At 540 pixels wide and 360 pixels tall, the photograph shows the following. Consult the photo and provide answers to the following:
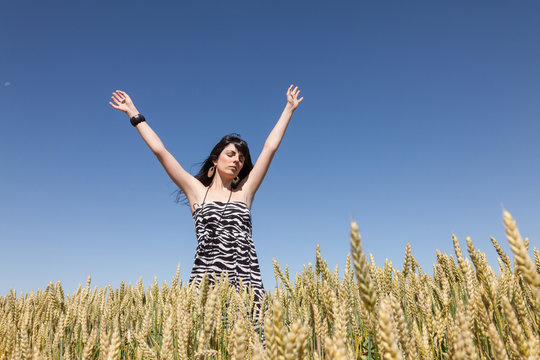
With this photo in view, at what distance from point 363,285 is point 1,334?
2446 millimetres

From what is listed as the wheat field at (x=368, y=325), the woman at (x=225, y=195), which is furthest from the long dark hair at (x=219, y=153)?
the wheat field at (x=368, y=325)

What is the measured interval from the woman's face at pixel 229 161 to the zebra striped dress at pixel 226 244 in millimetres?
355

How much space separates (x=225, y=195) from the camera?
414 cm

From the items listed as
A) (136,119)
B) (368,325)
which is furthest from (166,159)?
(368,325)

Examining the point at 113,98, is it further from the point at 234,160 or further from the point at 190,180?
the point at 234,160

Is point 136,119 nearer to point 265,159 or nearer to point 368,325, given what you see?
point 265,159

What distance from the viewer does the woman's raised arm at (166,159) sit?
154 inches

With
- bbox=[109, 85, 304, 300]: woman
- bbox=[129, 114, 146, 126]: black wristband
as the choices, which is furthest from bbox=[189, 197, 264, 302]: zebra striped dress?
bbox=[129, 114, 146, 126]: black wristband

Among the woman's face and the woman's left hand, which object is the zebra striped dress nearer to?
the woman's face

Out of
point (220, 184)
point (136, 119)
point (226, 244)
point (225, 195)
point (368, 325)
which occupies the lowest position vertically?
point (368, 325)

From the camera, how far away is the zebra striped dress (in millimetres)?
3666

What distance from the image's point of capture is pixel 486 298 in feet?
3.99

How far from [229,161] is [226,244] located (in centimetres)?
92

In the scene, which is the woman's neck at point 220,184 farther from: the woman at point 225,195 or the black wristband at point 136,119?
the black wristband at point 136,119
